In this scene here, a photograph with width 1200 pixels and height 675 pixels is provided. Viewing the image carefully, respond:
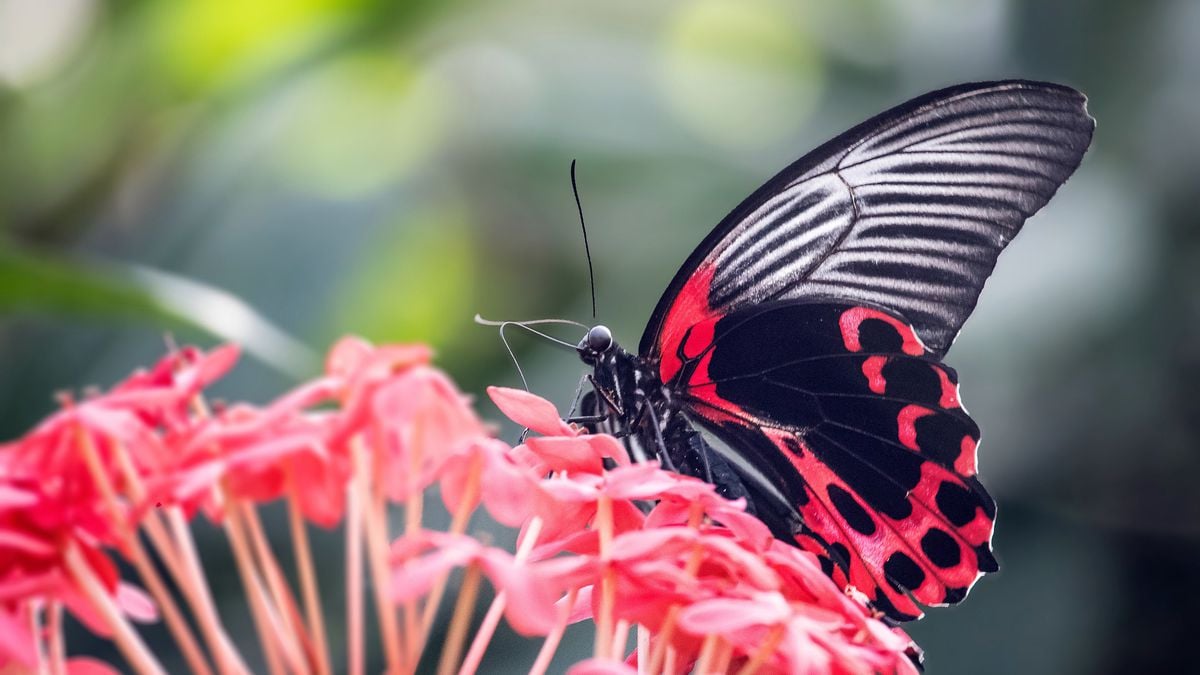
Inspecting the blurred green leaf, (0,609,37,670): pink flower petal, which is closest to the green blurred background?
the blurred green leaf

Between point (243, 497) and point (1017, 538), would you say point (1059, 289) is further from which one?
point (243, 497)

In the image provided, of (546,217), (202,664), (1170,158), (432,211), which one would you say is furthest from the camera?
(546,217)

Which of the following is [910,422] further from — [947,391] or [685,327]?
[685,327]

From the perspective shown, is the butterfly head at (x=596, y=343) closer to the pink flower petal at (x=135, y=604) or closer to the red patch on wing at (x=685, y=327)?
the red patch on wing at (x=685, y=327)

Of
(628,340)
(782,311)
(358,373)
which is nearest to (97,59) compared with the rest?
(628,340)

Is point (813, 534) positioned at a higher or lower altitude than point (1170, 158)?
lower

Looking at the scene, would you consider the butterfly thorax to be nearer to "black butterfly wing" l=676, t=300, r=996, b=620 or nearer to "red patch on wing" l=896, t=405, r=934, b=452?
"black butterfly wing" l=676, t=300, r=996, b=620

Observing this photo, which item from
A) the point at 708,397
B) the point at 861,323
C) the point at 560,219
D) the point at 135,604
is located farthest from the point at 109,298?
the point at 560,219
